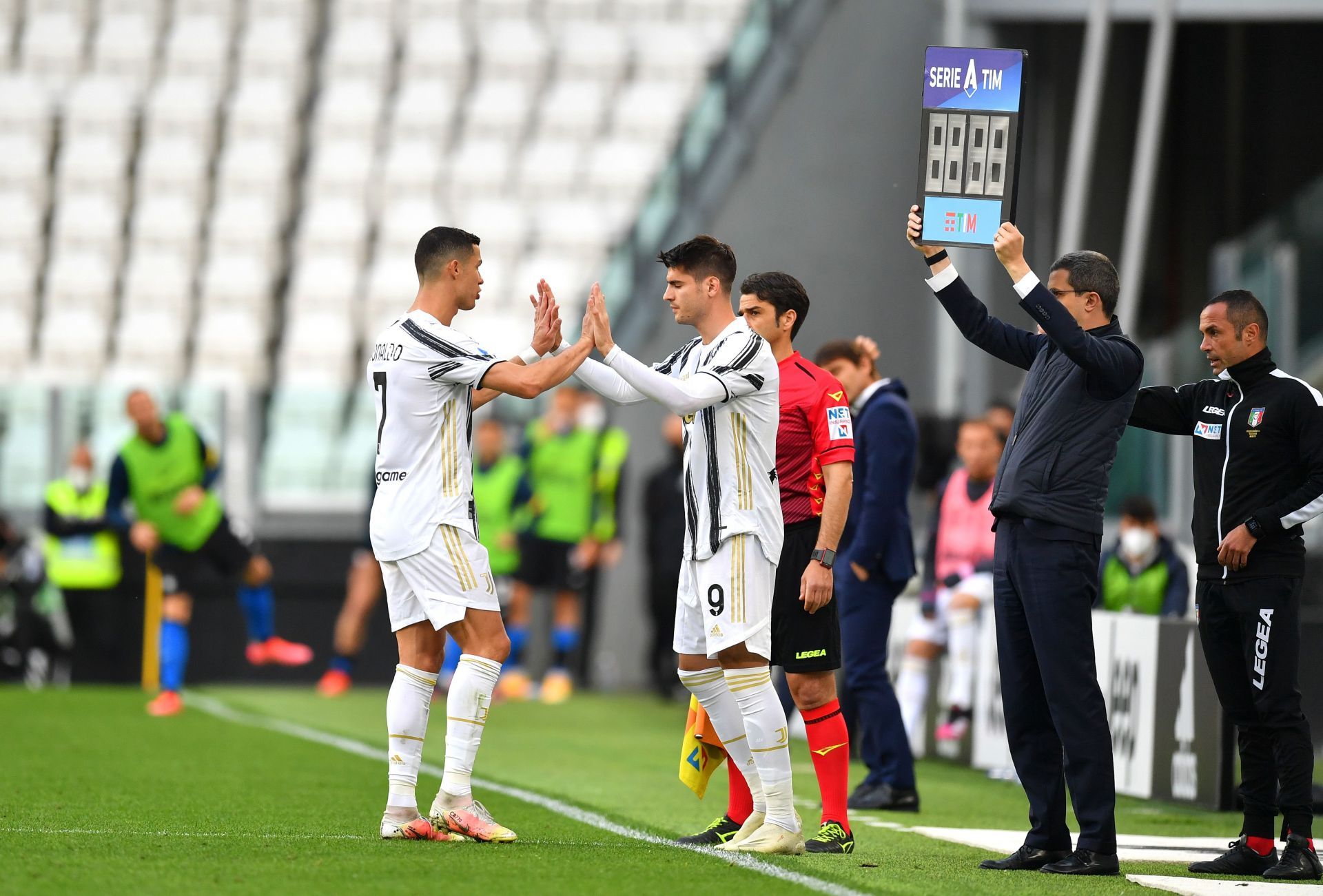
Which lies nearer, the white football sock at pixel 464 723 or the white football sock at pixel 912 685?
the white football sock at pixel 464 723

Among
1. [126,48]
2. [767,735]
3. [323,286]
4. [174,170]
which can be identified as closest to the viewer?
[767,735]

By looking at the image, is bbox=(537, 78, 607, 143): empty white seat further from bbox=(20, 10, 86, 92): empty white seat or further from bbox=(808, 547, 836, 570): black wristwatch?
bbox=(808, 547, 836, 570): black wristwatch

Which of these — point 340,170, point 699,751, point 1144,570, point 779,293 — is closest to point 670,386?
point 779,293

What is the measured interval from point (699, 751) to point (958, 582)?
14.0ft

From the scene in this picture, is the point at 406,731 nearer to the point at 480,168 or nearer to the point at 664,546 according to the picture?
the point at 664,546

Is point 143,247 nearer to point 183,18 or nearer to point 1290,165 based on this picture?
point 183,18

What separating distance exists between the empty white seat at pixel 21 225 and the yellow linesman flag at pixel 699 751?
16.6 metres

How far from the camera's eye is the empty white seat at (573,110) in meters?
22.0

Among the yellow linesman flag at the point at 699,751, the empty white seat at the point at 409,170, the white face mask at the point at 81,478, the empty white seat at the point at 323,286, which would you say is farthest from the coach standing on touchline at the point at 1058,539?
the empty white seat at the point at 409,170

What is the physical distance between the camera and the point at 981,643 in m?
10.6

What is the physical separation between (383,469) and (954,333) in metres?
11.6

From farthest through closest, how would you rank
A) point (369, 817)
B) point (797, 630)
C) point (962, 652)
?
point (962, 652)
point (369, 817)
point (797, 630)

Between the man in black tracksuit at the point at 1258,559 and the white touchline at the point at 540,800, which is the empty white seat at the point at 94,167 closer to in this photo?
the white touchline at the point at 540,800

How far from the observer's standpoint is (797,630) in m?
6.33
